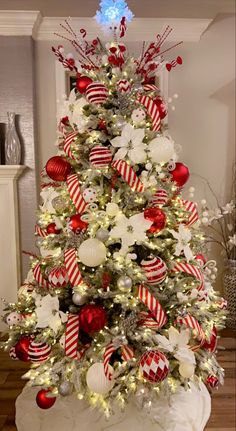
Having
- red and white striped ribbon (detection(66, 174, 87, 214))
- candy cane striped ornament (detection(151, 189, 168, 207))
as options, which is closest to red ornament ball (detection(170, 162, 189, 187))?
candy cane striped ornament (detection(151, 189, 168, 207))

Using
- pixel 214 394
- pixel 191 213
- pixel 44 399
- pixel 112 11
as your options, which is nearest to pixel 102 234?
pixel 191 213

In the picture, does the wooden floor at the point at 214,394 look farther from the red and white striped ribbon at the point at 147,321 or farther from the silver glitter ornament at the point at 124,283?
the silver glitter ornament at the point at 124,283

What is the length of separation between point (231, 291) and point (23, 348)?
1868 millimetres

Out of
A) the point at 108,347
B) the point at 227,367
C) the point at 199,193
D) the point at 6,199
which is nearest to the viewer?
the point at 108,347

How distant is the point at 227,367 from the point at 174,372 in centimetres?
86

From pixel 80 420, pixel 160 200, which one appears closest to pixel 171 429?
pixel 80 420

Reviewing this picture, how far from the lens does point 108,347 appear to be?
62.1 inches

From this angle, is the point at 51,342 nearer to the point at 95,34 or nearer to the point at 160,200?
the point at 160,200

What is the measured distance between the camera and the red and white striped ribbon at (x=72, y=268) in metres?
1.61

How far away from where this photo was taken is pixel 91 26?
9.79 ft

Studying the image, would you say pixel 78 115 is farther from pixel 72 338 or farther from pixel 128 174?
pixel 72 338

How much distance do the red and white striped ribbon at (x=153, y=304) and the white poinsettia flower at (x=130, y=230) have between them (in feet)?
0.69

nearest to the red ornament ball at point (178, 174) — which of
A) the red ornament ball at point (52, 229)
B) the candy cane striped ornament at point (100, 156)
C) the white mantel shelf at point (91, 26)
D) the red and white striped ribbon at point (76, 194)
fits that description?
the candy cane striped ornament at point (100, 156)

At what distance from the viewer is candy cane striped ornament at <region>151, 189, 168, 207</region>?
1.68m
